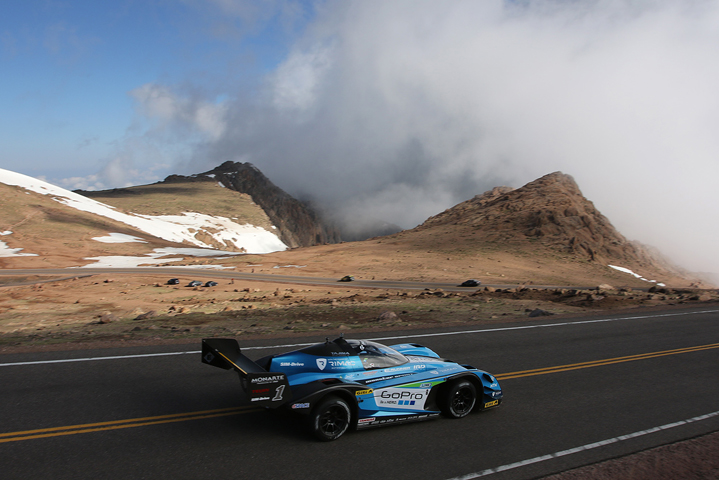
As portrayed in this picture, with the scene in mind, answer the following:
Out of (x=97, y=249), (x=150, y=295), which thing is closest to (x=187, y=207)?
(x=97, y=249)

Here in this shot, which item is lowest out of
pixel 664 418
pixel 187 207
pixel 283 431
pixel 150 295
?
pixel 664 418

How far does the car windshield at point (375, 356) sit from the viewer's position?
748 centimetres

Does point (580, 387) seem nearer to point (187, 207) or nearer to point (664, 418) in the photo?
point (664, 418)

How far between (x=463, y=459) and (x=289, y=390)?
2.61m

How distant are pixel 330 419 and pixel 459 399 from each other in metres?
2.39

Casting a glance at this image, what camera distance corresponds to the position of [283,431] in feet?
22.9

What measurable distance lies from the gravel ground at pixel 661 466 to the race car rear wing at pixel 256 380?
370 centimetres

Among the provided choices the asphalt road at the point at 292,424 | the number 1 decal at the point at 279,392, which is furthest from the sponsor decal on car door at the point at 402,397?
the number 1 decal at the point at 279,392

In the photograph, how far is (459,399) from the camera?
25.8 ft

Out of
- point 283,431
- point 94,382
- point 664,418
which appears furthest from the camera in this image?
point 94,382

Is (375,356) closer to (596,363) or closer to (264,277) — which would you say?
(596,363)

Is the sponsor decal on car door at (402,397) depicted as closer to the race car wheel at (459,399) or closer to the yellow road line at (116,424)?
the race car wheel at (459,399)

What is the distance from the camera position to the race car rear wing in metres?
6.36

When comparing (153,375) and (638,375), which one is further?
(638,375)
